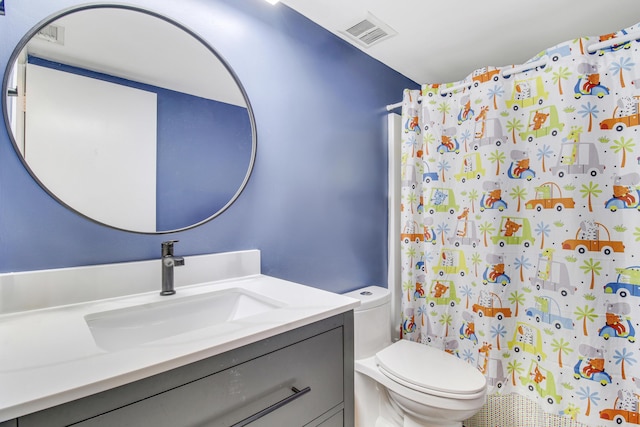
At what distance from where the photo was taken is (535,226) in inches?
61.4

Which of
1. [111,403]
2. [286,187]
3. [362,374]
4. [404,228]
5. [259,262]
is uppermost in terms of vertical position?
[286,187]

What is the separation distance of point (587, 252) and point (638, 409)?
667 mm

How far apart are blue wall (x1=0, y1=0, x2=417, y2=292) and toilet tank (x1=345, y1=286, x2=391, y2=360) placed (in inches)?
6.6

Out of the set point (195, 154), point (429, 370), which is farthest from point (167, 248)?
point (429, 370)

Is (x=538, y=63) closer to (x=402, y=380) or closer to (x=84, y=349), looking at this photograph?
(x=402, y=380)

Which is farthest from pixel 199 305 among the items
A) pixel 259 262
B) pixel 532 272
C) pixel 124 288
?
pixel 532 272

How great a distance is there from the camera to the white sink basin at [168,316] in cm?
84

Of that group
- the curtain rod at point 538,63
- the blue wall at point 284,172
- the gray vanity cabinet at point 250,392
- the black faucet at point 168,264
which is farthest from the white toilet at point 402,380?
the curtain rod at point 538,63

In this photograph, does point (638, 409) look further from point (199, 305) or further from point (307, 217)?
point (199, 305)

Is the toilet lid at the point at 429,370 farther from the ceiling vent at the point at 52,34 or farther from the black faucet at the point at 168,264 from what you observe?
the ceiling vent at the point at 52,34

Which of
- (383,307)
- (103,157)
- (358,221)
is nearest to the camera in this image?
(103,157)

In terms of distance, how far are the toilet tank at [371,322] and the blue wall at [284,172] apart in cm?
17

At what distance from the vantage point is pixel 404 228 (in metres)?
2.00

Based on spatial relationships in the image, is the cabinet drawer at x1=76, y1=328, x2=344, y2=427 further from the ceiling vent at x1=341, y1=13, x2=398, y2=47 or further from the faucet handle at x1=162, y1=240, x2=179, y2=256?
the ceiling vent at x1=341, y1=13, x2=398, y2=47
